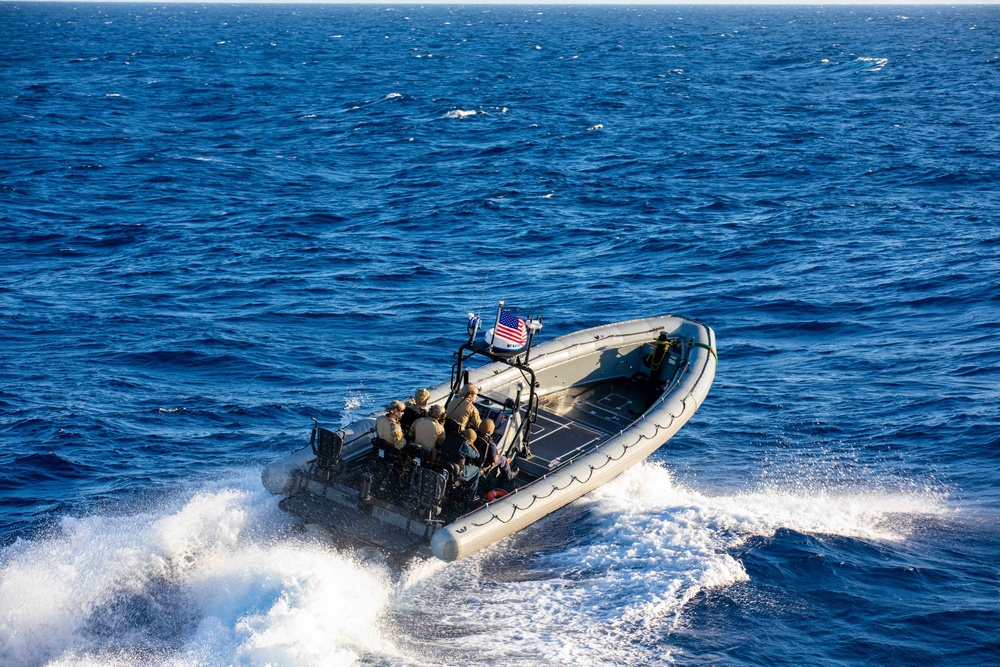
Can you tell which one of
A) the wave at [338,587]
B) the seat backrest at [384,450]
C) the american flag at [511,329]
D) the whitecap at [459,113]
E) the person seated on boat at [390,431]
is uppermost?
the whitecap at [459,113]

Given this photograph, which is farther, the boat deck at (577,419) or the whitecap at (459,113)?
the whitecap at (459,113)

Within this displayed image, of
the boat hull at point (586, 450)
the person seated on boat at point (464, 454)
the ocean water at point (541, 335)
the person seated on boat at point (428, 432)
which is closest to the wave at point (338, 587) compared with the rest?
the ocean water at point (541, 335)

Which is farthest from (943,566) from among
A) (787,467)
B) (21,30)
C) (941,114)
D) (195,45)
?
(21,30)

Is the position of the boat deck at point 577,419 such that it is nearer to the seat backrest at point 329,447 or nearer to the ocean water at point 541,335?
the ocean water at point 541,335

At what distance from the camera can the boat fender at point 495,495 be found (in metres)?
14.2

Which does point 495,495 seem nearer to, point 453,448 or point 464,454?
point 464,454

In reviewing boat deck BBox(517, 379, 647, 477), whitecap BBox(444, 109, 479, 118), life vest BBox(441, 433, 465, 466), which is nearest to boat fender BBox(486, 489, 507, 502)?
life vest BBox(441, 433, 465, 466)

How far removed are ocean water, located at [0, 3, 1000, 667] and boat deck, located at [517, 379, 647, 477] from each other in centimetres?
87

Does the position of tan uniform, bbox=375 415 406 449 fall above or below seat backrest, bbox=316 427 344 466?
above

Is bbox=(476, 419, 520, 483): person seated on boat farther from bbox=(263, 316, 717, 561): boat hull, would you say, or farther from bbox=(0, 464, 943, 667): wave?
bbox=(0, 464, 943, 667): wave

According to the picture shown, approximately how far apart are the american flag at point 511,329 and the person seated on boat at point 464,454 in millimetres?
1641

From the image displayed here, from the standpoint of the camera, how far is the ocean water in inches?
499

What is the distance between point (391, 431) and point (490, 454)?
152 centimetres

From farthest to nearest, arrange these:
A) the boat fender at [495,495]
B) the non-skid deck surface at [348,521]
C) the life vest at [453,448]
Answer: the boat fender at [495,495], the life vest at [453,448], the non-skid deck surface at [348,521]
